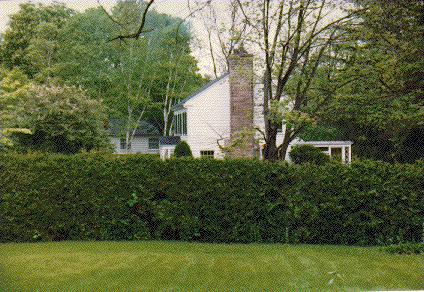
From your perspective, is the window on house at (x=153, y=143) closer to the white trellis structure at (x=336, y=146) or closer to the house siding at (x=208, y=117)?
the house siding at (x=208, y=117)

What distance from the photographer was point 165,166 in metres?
10.2

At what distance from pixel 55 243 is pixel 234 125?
475 inches

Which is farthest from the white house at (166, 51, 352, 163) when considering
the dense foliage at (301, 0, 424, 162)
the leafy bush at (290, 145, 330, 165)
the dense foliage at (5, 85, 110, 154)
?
the dense foliage at (301, 0, 424, 162)

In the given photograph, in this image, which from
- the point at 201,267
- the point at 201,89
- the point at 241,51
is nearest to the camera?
the point at 201,267

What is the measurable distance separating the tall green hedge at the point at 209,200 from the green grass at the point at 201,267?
63cm

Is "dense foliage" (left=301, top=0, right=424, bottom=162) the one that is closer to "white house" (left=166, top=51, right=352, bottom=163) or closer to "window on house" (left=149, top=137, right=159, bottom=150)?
"white house" (left=166, top=51, right=352, bottom=163)

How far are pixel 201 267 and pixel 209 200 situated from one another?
253 cm

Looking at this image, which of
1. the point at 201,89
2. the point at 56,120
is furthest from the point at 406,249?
the point at 201,89

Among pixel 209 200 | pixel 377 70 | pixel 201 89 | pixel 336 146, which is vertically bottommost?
pixel 209 200

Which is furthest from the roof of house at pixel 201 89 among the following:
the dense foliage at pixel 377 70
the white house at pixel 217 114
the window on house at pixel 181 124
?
the dense foliage at pixel 377 70

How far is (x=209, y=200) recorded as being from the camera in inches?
399

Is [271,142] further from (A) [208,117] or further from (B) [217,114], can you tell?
(A) [208,117]

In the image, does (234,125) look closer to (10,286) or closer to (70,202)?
(70,202)

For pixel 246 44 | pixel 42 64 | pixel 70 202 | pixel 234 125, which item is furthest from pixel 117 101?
pixel 70 202
